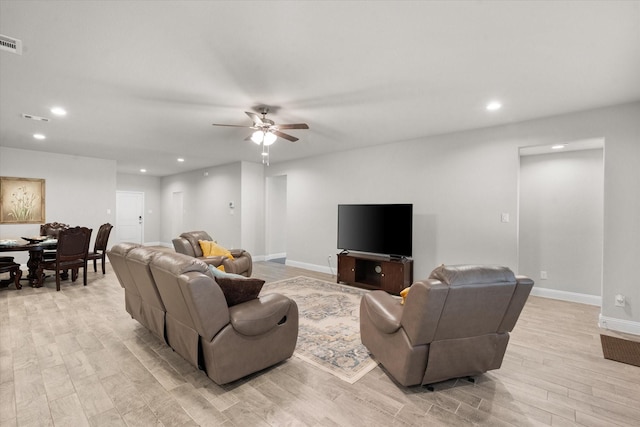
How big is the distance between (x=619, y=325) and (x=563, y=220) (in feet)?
5.32

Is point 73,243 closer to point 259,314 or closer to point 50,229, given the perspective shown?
point 50,229

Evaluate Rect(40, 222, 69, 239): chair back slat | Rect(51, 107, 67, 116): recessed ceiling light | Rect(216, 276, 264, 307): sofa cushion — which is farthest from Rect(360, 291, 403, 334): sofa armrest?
Rect(40, 222, 69, 239): chair back slat

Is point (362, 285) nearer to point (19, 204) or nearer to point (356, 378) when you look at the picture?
point (356, 378)

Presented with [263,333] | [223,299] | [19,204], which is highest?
[19,204]

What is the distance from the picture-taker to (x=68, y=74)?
2832mm

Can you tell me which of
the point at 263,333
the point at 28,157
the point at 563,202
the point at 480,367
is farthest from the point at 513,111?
the point at 28,157

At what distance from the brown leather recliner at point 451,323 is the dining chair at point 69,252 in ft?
17.0

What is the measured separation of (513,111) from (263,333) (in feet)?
12.9

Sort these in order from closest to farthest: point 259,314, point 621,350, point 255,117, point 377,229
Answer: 1. point 259,314
2. point 621,350
3. point 255,117
4. point 377,229

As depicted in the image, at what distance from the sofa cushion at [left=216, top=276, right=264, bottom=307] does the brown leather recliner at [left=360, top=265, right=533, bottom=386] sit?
1022 millimetres

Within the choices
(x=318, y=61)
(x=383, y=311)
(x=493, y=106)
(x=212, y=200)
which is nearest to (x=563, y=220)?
(x=493, y=106)

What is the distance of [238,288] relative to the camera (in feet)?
7.48

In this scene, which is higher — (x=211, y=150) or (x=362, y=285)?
(x=211, y=150)

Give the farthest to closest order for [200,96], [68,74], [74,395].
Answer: [200,96], [68,74], [74,395]
